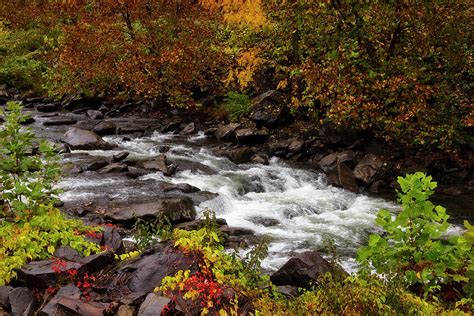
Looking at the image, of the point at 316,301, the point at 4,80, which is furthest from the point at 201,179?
the point at 4,80

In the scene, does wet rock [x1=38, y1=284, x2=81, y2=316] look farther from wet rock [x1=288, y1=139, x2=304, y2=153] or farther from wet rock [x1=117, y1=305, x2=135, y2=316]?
wet rock [x1=288, y1=139, x2=304, y2=153]

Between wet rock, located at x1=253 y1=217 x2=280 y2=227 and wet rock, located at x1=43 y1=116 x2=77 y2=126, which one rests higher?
wet rock, located at x1=253 y1=217 x2=280 y2=227

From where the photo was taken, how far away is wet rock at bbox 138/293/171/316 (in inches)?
171

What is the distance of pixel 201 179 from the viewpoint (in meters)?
14.4

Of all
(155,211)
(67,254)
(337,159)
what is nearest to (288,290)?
(67,254)

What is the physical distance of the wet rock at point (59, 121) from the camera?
69.0 ft

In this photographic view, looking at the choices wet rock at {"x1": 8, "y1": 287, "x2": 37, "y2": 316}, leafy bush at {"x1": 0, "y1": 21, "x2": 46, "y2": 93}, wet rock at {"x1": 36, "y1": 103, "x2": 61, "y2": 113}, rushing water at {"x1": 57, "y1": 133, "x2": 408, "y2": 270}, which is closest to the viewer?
wet rock at {"x1": 8, "y1": 287, "x2": 37, "y2": 316}

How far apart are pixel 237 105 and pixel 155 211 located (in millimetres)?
10124

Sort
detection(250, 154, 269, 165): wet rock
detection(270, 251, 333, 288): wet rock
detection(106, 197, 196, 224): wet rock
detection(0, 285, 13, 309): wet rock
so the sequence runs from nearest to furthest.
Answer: detection(0, 285, 13, 309): wet rock
detection(270, 251, 333, 288): wet rock
detection(106, 197, 196, 224): wet rock
detection(250, 154, 269, 165): wet rock

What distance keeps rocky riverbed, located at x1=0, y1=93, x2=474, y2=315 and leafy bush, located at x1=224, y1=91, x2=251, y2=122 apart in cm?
44

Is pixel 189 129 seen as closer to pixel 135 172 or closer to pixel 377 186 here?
pixel 135 172

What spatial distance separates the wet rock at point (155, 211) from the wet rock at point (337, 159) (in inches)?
239

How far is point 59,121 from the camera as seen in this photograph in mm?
21328

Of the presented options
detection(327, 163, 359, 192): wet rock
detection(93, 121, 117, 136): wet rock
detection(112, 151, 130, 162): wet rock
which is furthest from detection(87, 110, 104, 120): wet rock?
detection(327, 163, 359, 192): wet rock
